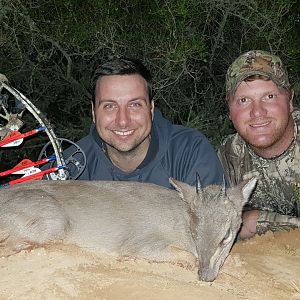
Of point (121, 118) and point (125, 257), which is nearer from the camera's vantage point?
point (125, 257)

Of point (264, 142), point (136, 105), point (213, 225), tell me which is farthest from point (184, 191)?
point (264, 142)

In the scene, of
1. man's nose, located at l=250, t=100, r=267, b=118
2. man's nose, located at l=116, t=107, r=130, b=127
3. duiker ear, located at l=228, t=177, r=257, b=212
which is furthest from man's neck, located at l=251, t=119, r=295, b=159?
man's nose, located at l=116, t=107, r=130, b=127

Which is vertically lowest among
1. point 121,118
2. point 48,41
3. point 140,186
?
point 140,186

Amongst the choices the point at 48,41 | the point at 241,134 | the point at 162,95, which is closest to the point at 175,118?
the point at 162,95

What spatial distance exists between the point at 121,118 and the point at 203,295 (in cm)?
301

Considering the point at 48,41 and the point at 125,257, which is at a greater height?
the point at 48,41

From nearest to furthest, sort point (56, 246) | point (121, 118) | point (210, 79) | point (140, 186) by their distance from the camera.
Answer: point (56, 246)
point (140, 186)
point (121, 118)
point (210, 79)

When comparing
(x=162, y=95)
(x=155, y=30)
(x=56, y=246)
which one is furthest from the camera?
(x=162, y=95)

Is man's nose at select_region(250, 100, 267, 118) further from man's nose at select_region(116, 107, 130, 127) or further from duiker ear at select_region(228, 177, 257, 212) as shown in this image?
man's nose at select_region(116, 107, 130, 127)

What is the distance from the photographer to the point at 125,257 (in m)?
5.18

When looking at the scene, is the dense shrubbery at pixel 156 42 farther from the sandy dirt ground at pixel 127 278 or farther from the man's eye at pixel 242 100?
the sandy dirt ground at pixel 127 278

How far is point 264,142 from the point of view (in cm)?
687

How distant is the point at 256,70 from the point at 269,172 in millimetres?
1370

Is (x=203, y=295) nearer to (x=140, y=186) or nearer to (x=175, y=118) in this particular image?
(x=140, y=186)
